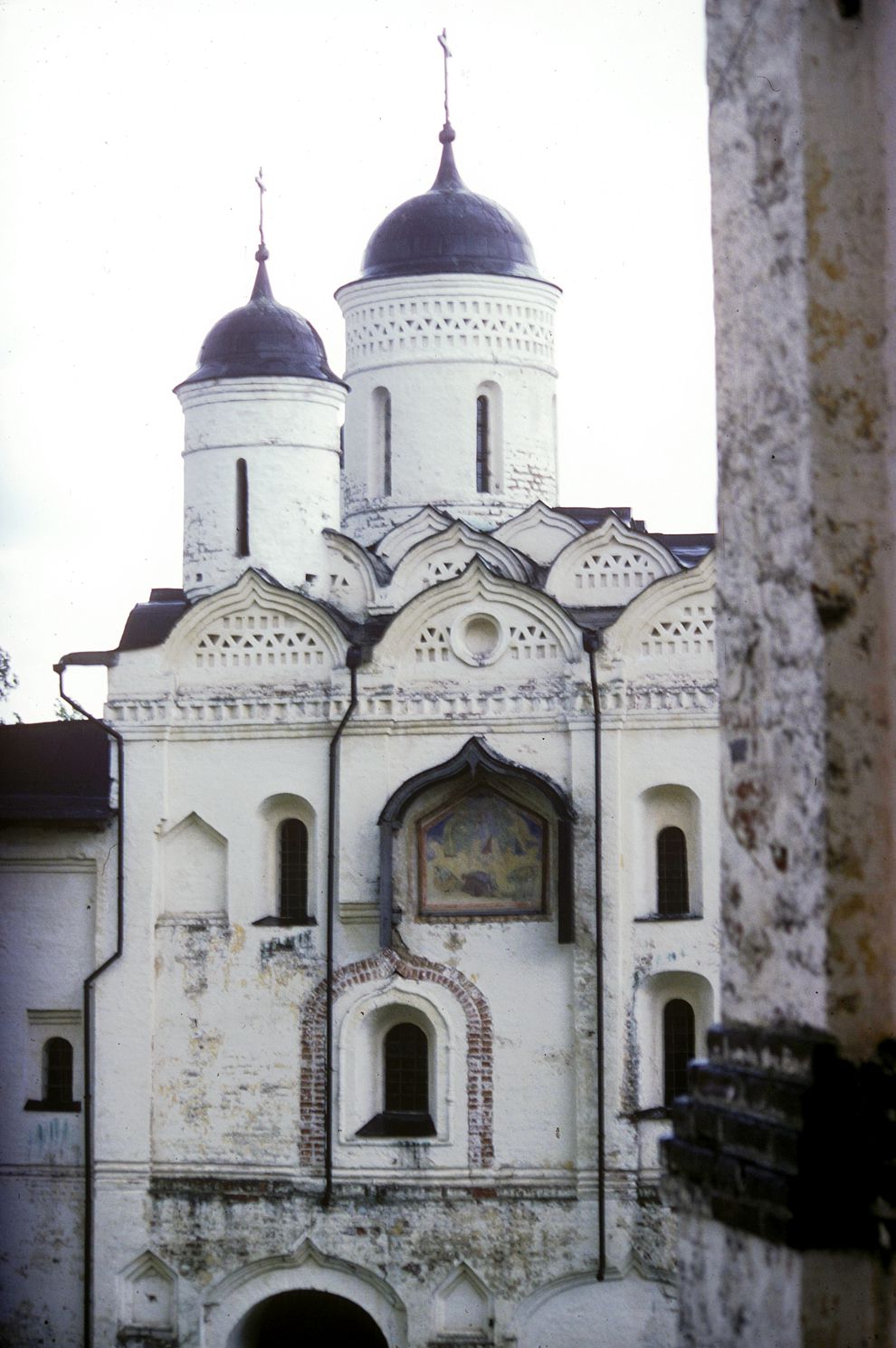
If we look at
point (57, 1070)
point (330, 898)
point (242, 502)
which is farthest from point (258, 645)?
point (57, 1070)

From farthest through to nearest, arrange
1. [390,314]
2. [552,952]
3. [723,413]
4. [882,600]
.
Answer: [390,314]
[552,952]
[723,413]
[882,600]

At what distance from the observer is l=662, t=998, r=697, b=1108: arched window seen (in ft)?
50.8

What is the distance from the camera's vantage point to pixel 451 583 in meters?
16.2

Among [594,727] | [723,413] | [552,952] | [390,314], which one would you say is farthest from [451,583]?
[723,413]

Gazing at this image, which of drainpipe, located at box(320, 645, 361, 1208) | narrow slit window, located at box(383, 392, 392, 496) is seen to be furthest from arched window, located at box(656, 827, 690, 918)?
narrow slit window, located at box(383, 392, 392, 496)

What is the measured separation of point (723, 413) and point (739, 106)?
2.37 ft

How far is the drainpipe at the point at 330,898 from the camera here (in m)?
15.6

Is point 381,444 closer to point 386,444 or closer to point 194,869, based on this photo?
point 386,444

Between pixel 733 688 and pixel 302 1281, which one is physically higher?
pixel 733 688

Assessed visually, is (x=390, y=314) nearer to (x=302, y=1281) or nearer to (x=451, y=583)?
(x=451, y=583)

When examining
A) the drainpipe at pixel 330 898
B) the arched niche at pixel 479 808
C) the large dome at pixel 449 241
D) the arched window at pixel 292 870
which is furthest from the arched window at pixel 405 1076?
the large dome at pixel 449 241

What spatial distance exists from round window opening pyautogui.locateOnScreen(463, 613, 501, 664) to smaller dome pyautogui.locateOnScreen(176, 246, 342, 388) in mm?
2754

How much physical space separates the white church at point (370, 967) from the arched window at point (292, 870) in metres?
0.03

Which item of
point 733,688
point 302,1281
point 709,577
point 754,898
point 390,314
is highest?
point 390,314
